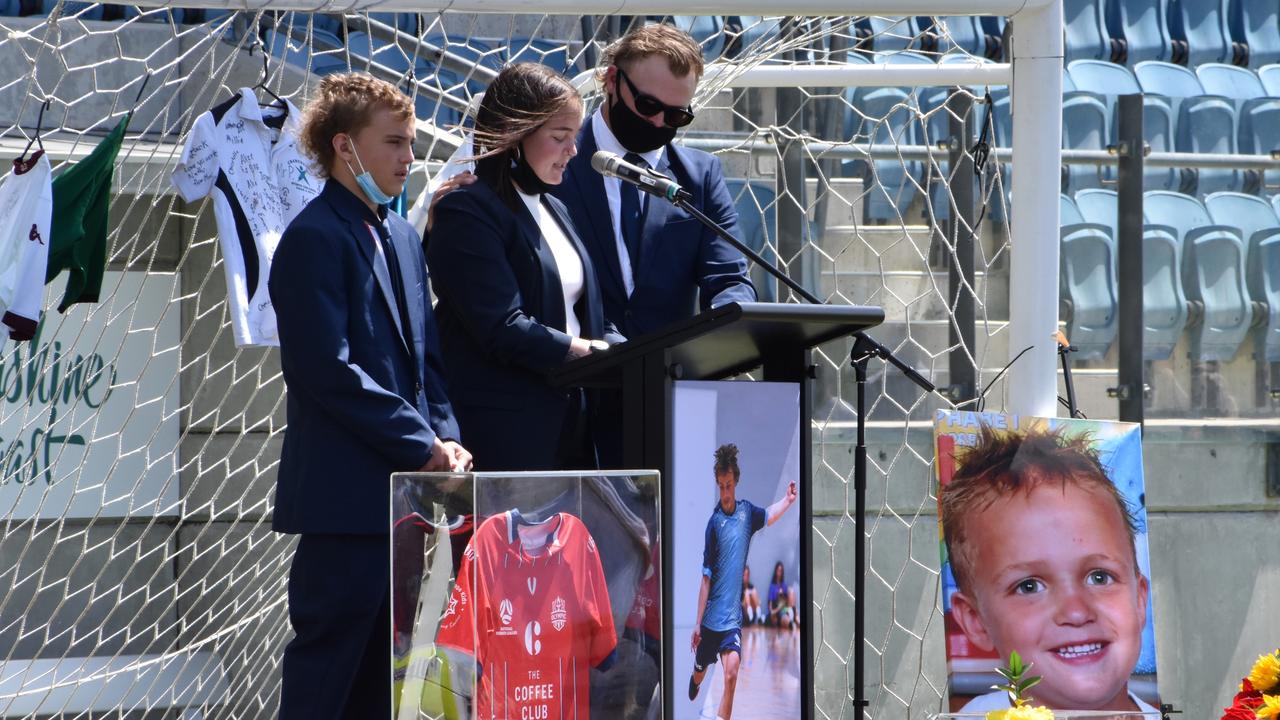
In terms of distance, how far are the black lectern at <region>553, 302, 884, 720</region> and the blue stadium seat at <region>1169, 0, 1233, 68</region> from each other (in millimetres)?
5540

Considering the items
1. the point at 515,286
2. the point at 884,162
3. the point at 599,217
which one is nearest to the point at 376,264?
the point at 515,286

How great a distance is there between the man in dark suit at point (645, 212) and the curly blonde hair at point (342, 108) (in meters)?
0.46

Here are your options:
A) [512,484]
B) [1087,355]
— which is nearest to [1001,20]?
[1087,355]

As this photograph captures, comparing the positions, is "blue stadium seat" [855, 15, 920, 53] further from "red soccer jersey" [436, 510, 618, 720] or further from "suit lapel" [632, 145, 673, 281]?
"red soccer jersey" [436, 510, 618, 720]

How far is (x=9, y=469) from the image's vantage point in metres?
4.04

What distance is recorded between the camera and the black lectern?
2.02 metres

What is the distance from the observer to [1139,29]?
22.9ft

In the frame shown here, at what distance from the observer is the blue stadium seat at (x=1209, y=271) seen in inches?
189

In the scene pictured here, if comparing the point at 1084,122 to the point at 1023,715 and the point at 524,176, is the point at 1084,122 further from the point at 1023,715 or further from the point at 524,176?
the point at 1023,715

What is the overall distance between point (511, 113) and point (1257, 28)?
19.3 ft

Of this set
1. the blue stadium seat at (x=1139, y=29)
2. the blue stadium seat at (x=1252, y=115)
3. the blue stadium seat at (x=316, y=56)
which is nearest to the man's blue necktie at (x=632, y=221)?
the blue stadium seat at (x=316, y=56)

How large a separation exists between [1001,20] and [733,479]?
5185mm

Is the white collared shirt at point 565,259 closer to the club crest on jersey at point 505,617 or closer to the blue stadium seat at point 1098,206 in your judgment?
the club crest on jersey at point 505,617

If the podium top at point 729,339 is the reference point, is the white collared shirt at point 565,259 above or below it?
above
